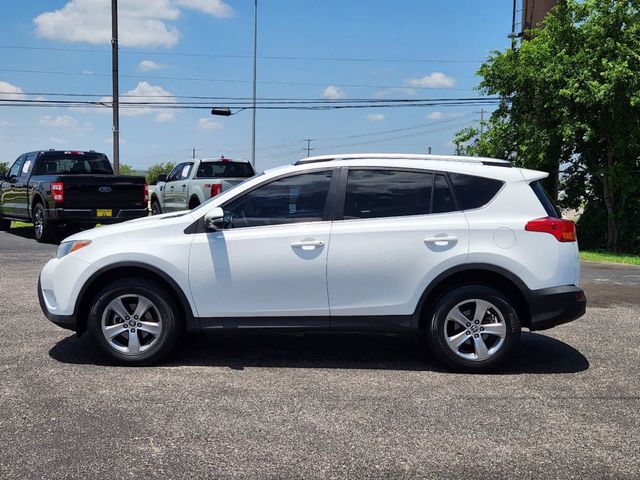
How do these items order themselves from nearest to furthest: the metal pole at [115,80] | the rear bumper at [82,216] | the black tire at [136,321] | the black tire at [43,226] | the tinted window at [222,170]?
the black tire at [136,321]
the rear bumper at [82,216]
the black tire at [43,226]
the tinted window at [222,170]
the metal pole at [115,80]

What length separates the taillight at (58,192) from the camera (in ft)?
45.7

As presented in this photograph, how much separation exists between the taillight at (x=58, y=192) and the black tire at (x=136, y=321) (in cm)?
951

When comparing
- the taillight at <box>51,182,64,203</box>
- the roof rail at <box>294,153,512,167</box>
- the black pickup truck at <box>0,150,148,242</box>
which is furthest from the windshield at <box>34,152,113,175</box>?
the roof rail at <box>294,153,512,167</box>

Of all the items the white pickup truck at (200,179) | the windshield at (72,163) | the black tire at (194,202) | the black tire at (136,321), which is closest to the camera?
Result: the black tire at (136,321)

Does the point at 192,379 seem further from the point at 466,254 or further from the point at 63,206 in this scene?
the point at 63,206

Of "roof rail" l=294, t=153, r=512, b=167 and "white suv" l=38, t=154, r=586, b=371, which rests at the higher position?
"roof rail" l=294, t=153, r=512, b=167

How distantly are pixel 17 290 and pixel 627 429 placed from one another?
784 centimetres

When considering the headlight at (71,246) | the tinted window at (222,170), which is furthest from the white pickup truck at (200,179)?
the headlight at (71,246)

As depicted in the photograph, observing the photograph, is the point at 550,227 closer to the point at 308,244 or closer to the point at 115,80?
the point at 308,244

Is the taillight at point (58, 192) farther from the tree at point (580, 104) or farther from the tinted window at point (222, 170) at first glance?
the tree at point (580, 104)

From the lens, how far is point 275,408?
4.40 meters

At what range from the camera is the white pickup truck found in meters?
16.1

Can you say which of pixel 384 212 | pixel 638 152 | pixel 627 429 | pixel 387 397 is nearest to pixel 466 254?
pixel 384 212

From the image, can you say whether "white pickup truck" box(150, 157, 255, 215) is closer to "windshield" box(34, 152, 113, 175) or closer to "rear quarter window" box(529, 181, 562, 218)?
"windshield" box(34, 152, 113, 175)
